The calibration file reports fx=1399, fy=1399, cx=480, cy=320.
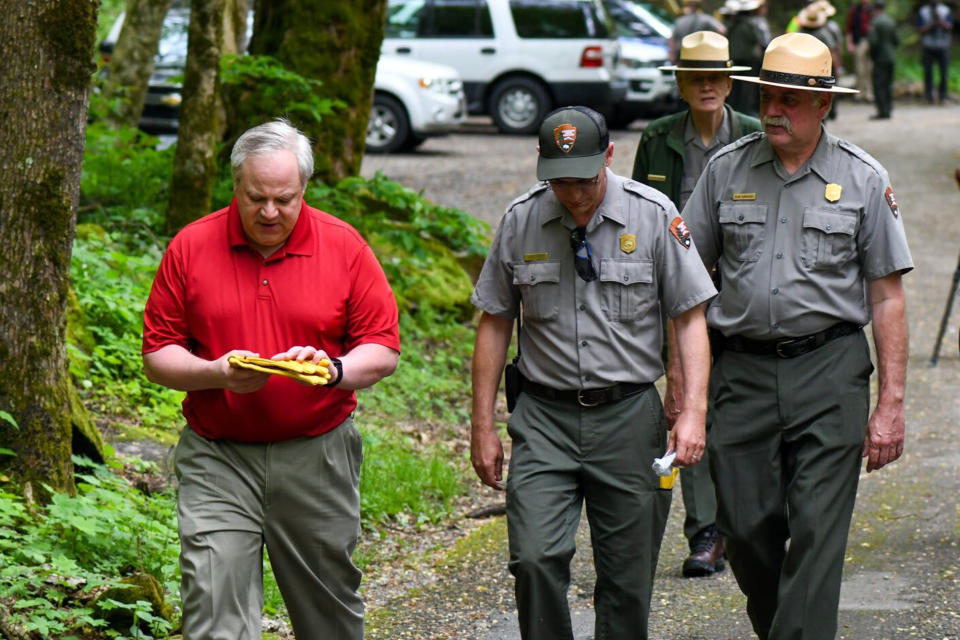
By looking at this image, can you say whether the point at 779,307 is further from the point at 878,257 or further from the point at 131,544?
the point at 131,544

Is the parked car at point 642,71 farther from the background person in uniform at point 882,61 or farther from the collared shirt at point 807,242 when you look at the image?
the collared shirt at point 807,242

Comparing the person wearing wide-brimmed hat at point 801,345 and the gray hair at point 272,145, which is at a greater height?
the gray hair at point 272,145

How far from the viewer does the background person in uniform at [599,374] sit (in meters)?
4.61

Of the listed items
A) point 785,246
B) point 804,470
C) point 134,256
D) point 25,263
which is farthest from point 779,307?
point 134,256

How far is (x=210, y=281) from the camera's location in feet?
14.1

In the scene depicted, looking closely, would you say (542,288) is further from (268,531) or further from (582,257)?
(268,531)

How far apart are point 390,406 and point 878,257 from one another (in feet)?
15.3

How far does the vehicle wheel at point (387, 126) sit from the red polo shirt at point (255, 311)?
52.9ft

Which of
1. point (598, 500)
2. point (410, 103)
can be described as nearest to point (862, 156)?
point (598, 500)

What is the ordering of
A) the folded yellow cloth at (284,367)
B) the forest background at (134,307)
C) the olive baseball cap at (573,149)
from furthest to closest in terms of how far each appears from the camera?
the forest background at (134,307), the olive baseball cap at (573,149), the folded yellow cloth at (284,367)

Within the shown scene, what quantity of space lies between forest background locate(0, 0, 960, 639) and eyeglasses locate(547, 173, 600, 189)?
217 cm

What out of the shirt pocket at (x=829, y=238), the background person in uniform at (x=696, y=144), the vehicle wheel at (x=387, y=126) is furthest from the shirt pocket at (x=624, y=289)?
the vehicle wheel at (x=387, y=126)

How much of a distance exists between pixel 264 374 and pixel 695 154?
305cm

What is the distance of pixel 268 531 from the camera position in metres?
4.39
